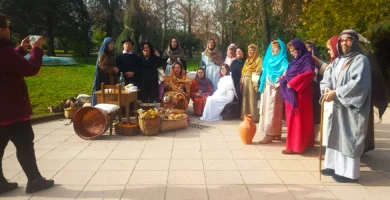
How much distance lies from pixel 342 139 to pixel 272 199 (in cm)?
115

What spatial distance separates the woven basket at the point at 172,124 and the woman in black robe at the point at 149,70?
5.74ft

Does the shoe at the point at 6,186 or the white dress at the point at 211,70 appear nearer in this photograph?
the shoe at the point at 6,186

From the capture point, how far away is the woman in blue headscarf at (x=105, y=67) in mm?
7117

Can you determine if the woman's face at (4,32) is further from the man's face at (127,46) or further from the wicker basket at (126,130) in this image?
the man's face at (127,46)

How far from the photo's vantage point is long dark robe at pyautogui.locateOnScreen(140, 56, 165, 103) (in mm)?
8078

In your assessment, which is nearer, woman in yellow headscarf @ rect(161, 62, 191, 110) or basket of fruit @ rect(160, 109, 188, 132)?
basket of fruit @ rect(160, 109, 188, 132)

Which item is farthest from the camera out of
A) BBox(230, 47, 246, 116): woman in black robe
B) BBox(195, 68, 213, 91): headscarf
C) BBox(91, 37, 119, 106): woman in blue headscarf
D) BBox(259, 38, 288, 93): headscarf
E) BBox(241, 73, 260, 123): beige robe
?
BBox(195, 68, 213, 91): headscarf

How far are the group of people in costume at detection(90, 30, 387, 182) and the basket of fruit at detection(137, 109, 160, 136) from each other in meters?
1.57

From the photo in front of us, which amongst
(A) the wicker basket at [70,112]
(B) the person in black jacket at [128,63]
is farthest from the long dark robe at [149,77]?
(A) the wicker basket at [70,112]

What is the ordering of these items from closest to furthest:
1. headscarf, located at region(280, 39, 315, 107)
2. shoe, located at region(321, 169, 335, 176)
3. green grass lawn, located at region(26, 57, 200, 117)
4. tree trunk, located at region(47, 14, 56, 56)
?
1. shoe, located at region(321, 169, 335, 176)
2. headscarf, located at region(280, 39, 315, 107)
3. green grass lawn, located at region(26, 57, 200, 117)
4. tree trunk, located at region(47, 14, 56, 56)

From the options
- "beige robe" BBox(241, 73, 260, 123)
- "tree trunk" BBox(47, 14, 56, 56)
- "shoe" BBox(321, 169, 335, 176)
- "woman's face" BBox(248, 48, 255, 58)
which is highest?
"tree trunk" BBox(47, 14, 56, 56)

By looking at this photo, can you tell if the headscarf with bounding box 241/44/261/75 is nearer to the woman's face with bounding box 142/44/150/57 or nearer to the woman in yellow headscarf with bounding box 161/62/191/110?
the woman in yellow headscarf with bounding box 161/62/191/110

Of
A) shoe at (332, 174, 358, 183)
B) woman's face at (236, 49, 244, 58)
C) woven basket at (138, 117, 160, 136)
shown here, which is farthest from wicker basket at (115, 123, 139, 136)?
shoe at (332, 174, 358, 183)

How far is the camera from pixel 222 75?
825 cm
